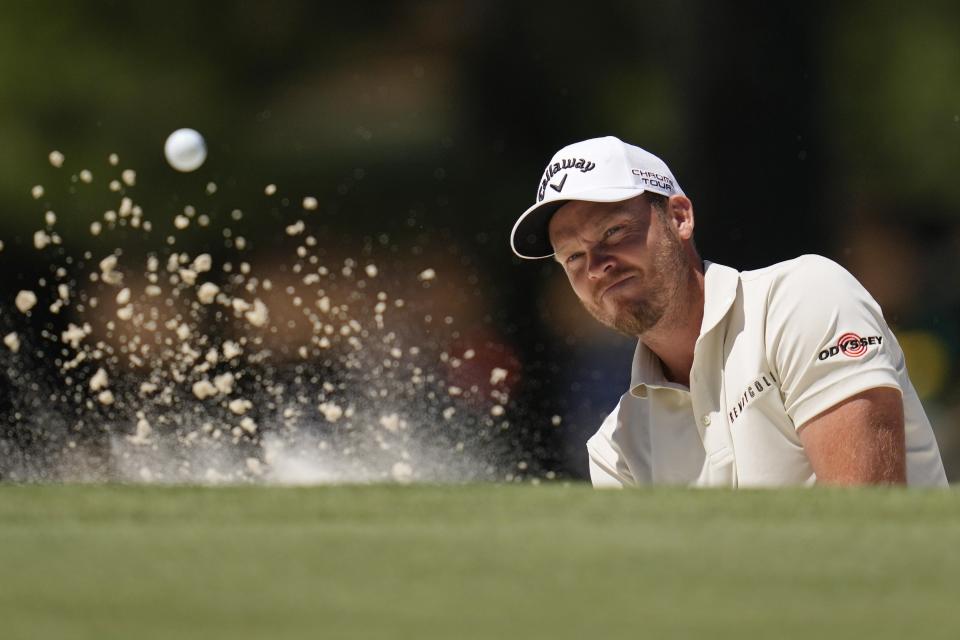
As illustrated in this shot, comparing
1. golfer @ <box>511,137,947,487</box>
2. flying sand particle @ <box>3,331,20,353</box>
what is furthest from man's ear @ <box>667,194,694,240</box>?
Answer: flying sand particle @ <box>3,331,20,353</box>

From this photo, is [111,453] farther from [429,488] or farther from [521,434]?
[429,488]

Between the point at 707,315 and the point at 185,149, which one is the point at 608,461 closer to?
the point at 707,315

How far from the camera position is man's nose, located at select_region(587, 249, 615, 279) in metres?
3.17

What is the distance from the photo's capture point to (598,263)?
3.19m

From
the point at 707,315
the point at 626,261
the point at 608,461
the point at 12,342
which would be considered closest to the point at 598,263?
the point at 626,261

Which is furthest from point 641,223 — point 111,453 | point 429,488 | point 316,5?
point 316,5

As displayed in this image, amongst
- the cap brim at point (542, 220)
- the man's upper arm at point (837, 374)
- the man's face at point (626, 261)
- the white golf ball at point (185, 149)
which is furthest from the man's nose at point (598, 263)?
the white golf ball at point (185, 149)

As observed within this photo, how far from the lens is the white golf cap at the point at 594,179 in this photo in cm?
318

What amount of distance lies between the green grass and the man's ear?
50.4 inches

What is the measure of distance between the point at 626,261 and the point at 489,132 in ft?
13.0

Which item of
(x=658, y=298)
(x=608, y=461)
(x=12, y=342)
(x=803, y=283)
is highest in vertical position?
(x=803, y=283)

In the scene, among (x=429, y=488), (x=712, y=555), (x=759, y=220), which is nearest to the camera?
(x=712, y=555)

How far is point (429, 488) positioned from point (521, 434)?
13.9ft

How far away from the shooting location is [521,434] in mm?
6340
